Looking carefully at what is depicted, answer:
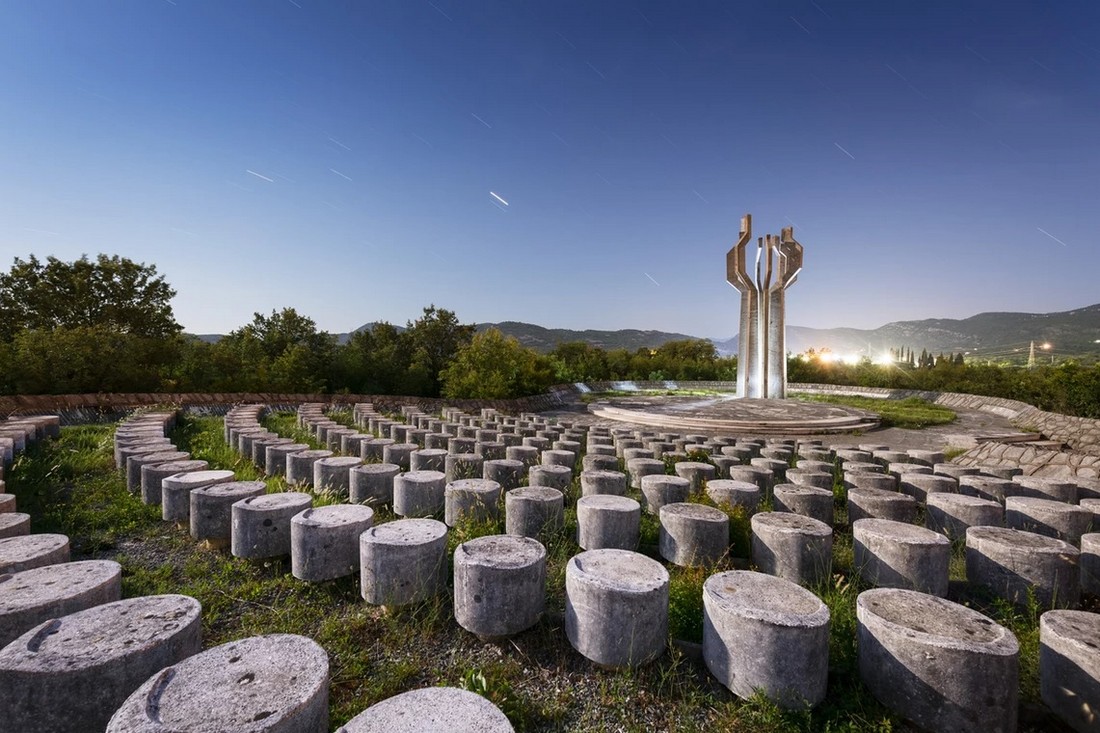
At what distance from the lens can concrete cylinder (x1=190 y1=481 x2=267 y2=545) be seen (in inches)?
198

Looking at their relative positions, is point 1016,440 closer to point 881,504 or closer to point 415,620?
point 881,504

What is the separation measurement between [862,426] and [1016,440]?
4.18m

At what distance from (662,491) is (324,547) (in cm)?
368

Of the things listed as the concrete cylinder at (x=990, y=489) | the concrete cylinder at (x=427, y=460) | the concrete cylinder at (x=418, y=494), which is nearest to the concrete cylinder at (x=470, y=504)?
the concrete cylinder at (x=418, y=494)

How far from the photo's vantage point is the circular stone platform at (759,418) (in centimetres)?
1536

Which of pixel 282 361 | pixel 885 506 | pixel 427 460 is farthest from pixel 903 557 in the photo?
pixel 282 361

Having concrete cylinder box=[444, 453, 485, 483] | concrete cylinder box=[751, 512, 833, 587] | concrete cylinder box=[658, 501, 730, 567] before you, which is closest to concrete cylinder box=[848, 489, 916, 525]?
concrete cylinder box=[751, 512, 833, 587]

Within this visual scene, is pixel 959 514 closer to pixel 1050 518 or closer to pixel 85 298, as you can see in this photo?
pixel 1050 518

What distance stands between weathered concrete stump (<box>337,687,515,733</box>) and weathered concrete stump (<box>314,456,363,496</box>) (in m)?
4.90

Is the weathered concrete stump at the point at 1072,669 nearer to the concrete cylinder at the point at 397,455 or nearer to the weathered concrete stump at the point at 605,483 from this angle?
the weathered concrete stump at the point at 605,483

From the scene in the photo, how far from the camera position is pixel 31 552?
3.70 meters

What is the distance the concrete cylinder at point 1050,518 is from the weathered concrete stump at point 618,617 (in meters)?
4.41

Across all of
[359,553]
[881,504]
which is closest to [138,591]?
[359,553]

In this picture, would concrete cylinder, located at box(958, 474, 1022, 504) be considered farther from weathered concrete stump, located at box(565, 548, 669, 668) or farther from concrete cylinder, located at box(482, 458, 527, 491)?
concrete cylinder, located at box(482, 458, 527, 491)
